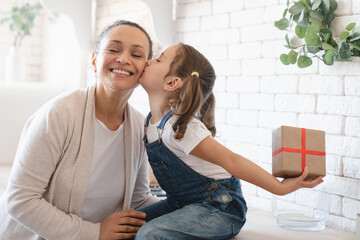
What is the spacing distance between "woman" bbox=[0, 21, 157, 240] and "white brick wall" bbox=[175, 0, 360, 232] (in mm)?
526

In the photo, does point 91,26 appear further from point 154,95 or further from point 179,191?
point 179,191

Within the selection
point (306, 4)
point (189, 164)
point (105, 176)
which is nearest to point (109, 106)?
point (105, 176)

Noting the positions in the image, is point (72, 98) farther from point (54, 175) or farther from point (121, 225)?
point (121, 225)

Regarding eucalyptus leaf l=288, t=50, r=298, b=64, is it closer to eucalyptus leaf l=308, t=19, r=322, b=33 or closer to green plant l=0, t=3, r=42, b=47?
eucalyptus leaf l=308, t=19, r=322, b=33

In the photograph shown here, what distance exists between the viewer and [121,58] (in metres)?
1.57

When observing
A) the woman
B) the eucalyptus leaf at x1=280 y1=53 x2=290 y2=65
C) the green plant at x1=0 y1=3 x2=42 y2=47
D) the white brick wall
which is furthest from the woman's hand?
the green plant at x1=0 y1=3 x2=42 y2=47

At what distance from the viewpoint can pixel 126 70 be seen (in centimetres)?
159

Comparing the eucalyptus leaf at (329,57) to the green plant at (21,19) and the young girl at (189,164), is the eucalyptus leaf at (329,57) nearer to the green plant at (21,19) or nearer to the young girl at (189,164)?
the young girl at (189,164)

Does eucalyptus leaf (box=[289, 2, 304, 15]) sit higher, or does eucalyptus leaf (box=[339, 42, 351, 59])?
eucalyptus leaf (box=[289, 2, 304, 15])

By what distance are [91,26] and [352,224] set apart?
2037 millimetres

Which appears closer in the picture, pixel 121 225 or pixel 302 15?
pixel 121 225

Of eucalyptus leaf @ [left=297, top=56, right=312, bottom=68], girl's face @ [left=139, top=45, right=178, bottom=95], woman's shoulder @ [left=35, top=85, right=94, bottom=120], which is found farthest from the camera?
eucalyptus leaf @ [left=297, top=56, right=312, bottom=68]

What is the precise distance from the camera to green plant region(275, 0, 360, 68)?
1565 millimetres

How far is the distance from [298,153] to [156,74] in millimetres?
542
